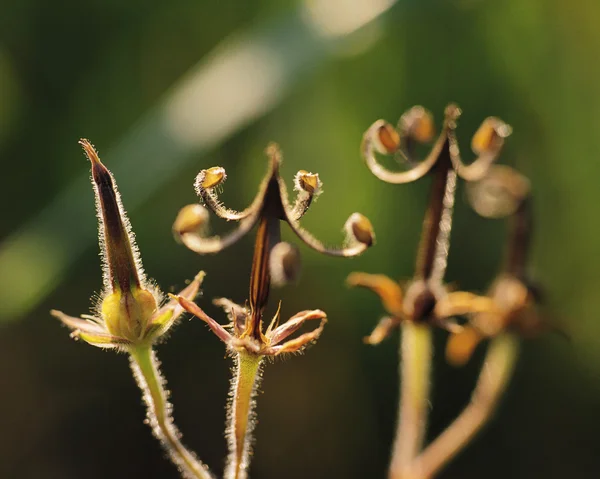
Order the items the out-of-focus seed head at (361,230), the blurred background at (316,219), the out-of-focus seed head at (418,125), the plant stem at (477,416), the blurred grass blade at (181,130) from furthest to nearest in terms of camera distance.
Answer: the blurred background at (316,219) < the blurred grass blade at (181,130) < the plant stem at (477,416) < the out-of-focus seed head at (418,125) < the out-of-focus seed head at (361,230)

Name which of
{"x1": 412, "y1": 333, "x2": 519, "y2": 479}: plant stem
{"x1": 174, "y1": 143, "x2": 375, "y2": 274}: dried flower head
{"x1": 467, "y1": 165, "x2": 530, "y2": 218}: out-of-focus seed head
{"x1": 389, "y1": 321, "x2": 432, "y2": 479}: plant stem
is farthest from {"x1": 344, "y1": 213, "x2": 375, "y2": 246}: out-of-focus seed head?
{"x1": 412, "y1": 333, "x2": 519, "y2": 479}: plant stem

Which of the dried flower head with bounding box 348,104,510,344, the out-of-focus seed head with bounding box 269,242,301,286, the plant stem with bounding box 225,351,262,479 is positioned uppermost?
the dried flower head with bounding box 348,104,510,344

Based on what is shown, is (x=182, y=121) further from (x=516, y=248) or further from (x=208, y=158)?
(x=516, y=248)

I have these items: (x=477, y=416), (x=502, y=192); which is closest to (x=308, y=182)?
(x=502, y=192)

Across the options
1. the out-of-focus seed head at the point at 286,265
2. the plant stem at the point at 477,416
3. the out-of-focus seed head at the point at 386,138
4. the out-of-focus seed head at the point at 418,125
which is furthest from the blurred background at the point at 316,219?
the out-of-focus seed head at the point at 286,265

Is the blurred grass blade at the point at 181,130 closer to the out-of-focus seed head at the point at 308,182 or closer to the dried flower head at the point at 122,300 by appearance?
the dried flower head at the point at 122,300

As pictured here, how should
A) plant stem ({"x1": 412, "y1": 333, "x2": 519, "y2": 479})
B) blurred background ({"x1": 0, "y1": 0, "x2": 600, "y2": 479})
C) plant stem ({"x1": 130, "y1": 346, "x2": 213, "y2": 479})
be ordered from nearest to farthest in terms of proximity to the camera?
plant stem ({"x1": 130, "y1": 346, "x2": 213, "y2": 479})
plant stem ({"x1": 412, "y1": 333, "x2": 519, "y2": 479})
blurred background ({"x1": 0, "y1": 0, "x2": 600, "y2": 479})

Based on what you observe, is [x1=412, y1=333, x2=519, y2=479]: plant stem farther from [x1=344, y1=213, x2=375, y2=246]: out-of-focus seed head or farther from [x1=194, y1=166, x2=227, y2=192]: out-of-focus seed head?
[x1=194, y1=166, x2=227, y2=192]: out-of-focus seed head
